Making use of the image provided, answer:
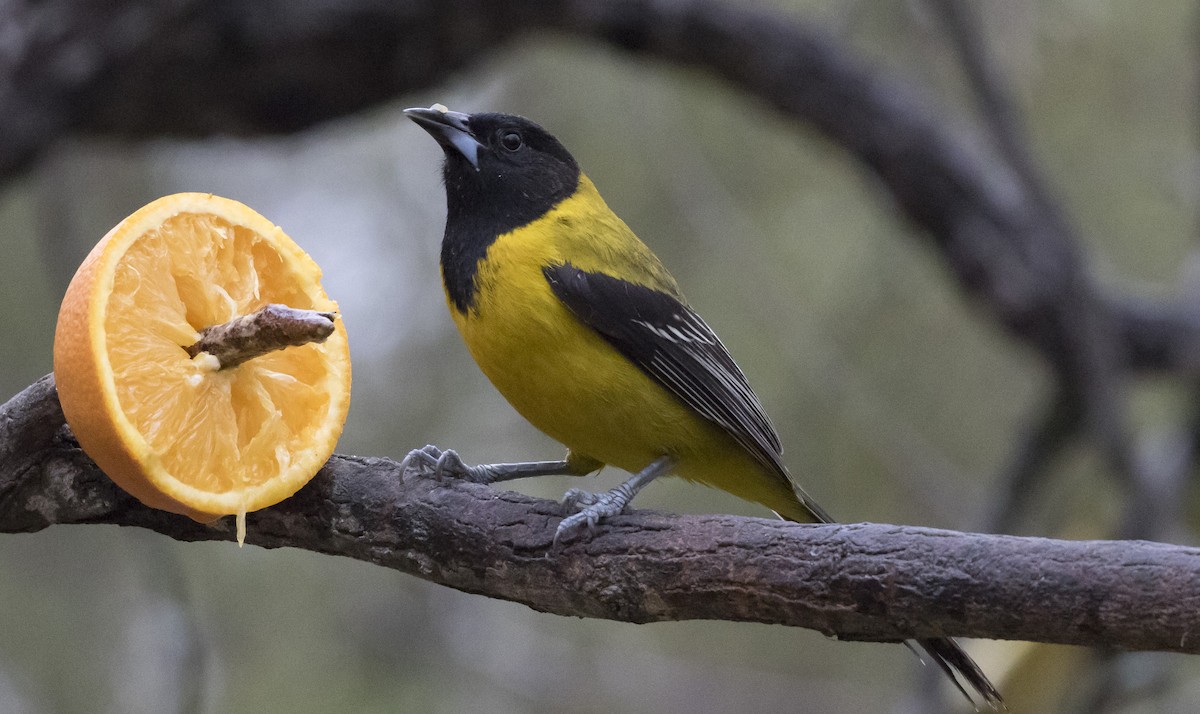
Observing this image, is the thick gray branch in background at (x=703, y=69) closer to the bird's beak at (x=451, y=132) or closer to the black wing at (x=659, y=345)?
the bird's beak at (x=451, y=132)

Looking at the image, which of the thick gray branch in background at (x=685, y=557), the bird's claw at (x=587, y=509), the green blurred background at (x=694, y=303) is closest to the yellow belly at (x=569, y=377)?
the bird's claw at (x=587, y=509)

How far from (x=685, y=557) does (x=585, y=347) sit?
34.7 inches

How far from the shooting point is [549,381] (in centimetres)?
308

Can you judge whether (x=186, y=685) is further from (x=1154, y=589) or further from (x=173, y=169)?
(x=173, y=169)

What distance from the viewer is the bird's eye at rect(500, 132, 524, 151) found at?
12.4 ft

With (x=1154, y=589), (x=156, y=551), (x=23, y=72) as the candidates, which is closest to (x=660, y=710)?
(x=156, y=551)

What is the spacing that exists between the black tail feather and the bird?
0.21 metres

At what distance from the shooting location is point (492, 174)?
3.67 metres

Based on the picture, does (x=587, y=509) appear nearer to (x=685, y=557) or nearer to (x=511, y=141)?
(x=685, y=557)

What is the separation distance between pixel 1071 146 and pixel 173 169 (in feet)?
20.4

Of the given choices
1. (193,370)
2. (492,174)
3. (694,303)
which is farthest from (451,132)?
(694,303)

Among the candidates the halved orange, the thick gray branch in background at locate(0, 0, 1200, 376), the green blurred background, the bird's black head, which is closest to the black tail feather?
the halved orange

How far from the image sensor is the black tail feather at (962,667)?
8.64 ft

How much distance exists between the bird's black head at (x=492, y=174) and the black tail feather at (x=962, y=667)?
1.62m
